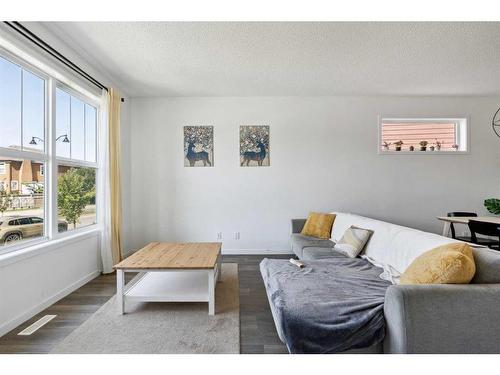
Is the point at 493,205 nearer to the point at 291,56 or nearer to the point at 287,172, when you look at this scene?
the point at 287,172

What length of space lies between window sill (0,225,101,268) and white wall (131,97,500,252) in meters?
1.25

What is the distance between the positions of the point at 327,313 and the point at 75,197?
313 cm

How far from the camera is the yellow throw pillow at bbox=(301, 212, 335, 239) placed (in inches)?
143

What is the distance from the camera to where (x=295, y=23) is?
92.9 inches

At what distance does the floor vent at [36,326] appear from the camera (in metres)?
1.97

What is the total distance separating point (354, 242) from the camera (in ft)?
8.98

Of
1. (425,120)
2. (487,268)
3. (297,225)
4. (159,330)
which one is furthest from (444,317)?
(425,120)

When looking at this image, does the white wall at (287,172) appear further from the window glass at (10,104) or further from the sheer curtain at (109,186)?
the window glass at (10,104)

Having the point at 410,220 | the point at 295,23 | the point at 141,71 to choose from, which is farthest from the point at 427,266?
the point at 141,71

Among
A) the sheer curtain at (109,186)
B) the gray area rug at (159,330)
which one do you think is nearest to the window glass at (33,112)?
the sheer curtain at (109,186)

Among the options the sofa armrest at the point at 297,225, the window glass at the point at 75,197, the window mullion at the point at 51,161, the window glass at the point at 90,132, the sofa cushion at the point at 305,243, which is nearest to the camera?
the window mullion at the point at 51,161

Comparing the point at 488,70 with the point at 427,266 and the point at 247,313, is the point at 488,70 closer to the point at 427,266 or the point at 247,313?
the point at 427,266

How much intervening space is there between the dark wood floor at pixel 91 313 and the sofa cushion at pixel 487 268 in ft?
4.21

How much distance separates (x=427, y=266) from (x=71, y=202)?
358 centimetres
